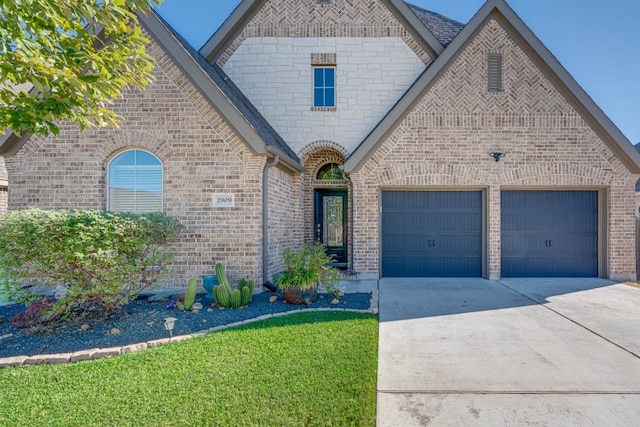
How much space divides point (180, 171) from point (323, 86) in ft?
17.5

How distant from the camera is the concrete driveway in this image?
10.8 ft

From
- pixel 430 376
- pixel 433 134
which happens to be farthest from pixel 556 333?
pixel 433 134

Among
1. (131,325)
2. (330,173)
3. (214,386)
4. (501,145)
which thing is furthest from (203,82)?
(501,145)

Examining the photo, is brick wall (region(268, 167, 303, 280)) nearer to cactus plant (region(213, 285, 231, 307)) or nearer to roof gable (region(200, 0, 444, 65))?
cactus plant (region(213, 285, 231, 307))

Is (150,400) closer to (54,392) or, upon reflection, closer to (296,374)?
(54,392)

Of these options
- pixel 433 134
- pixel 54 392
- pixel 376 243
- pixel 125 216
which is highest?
pixel 433 134

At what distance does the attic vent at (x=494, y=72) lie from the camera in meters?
9.77

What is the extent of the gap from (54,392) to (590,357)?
606 cm

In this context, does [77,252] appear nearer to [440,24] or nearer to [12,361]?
[12,361]

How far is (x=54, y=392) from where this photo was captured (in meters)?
3.72

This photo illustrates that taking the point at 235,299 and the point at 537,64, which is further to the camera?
the point at 537,64

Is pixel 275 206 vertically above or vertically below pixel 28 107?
below

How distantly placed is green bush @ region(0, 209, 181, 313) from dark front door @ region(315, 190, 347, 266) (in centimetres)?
615

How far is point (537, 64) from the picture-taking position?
9.70 metres
